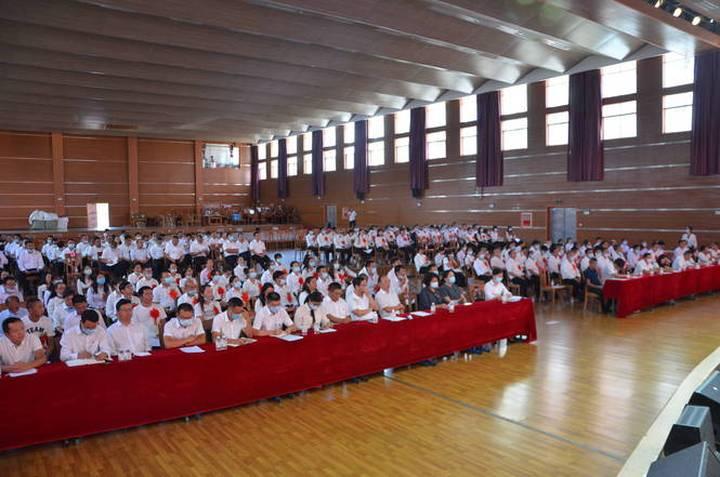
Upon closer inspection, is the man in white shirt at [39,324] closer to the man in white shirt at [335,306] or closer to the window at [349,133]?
the man in white shirt at [335,306]

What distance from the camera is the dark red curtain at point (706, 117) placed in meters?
15.7

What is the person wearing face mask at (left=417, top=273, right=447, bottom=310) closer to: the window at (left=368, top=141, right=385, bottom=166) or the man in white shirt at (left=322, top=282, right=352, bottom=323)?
the man in white shirt at (left=322, top=282, right=352, bottom=323)

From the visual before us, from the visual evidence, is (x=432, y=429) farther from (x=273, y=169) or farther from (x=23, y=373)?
(x=273, y=169)

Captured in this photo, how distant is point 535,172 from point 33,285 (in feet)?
54.7

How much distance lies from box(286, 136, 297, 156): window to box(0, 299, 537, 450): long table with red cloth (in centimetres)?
2573

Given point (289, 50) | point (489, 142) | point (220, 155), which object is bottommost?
point (489, 142)

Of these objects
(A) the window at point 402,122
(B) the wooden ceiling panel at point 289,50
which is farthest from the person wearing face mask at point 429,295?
(A) the window at point 402,122

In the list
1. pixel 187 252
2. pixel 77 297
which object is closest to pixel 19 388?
pixel 77 297

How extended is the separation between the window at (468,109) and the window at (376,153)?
198 inches

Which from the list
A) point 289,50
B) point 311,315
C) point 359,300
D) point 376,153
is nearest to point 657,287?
point 359,300

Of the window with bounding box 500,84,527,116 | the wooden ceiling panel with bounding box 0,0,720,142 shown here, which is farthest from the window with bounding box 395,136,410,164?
the window with bounding box 500,84,527,116

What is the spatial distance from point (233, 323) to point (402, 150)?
66.0 feet

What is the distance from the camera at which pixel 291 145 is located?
32.6 meters

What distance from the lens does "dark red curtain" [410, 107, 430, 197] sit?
24266mm
